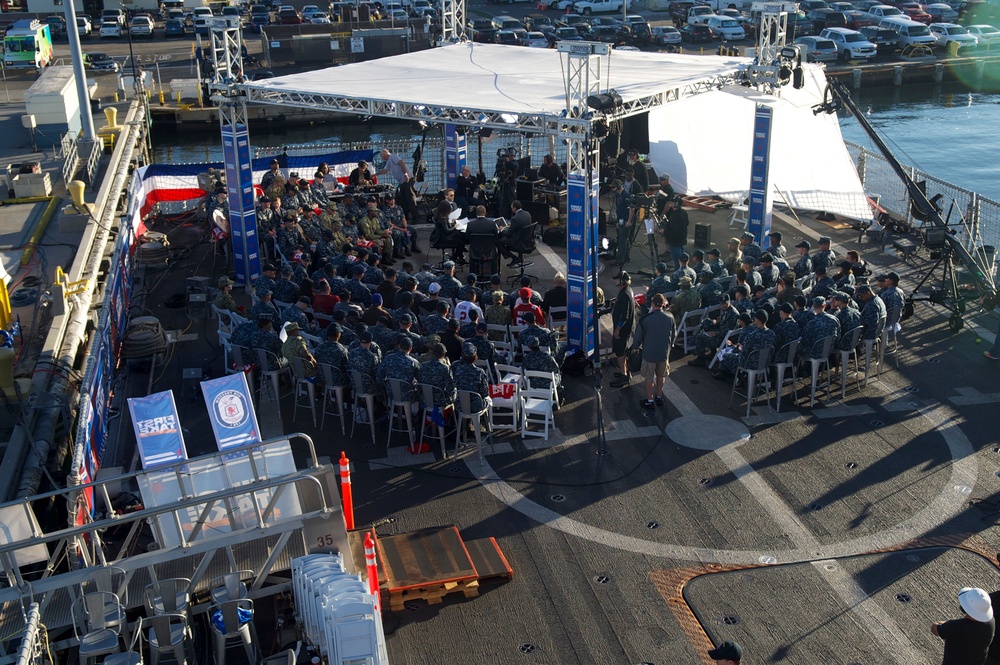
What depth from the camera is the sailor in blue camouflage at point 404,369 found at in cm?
1184

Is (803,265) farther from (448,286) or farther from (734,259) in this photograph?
(448,286)

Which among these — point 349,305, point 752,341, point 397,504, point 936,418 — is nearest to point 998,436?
point 936,418

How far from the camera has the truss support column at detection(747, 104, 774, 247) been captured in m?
17.6

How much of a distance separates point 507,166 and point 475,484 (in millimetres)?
11501

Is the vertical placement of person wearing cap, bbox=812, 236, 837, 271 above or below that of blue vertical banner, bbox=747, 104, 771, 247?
below

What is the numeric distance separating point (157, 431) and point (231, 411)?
0.80 m

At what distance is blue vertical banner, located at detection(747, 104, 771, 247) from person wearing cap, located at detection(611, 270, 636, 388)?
519 centimetres

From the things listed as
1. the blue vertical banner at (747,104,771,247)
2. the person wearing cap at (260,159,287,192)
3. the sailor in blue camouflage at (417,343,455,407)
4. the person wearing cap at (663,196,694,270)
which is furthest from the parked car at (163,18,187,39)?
the sailor in blue camouflage at (417,343,455,407)

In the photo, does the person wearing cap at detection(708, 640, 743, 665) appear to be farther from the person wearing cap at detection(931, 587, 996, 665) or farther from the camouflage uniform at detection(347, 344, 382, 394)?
the camouflage uniform at detection(347, 344, 382, 394)

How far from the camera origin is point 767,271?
14.9 m

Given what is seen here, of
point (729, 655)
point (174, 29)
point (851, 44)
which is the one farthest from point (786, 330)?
point (174, 29)

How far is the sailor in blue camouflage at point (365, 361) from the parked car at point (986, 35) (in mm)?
44645

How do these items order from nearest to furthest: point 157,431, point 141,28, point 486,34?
point 157,431
point 486,34
point 141,28

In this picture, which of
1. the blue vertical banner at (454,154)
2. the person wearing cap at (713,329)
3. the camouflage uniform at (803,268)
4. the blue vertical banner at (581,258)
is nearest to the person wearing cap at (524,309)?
the blue vertical banner at (581,258)
